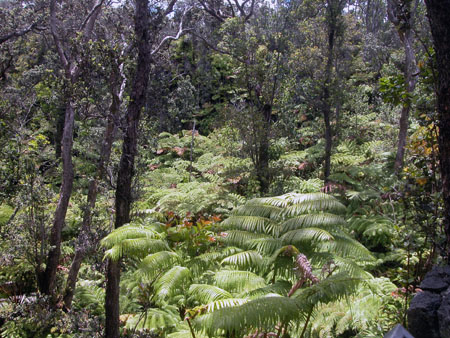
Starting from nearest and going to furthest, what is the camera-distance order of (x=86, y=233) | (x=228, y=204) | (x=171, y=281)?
(x=171, y=281)
(x=86, y=233)
(x=228, y=204)

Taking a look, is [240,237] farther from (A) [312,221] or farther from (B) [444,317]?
(B) [444,317]

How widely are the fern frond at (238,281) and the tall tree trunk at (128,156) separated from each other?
1.43m

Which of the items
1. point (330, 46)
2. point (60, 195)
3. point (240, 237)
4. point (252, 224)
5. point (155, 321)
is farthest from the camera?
point (330, 46)

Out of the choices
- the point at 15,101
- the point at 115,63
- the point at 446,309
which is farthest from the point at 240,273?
the point at 15,101

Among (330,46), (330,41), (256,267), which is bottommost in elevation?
(256,267)

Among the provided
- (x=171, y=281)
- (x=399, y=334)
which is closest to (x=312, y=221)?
(x=171, y=281)

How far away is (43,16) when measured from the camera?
270 inches

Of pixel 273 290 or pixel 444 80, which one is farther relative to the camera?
pixel 273 290

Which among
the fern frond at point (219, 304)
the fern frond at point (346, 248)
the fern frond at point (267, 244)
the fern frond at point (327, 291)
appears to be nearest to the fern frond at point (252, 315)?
the fern frond at point (327, 291)

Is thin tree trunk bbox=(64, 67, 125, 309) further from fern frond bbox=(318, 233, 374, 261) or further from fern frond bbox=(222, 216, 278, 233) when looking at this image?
fern frond bbox=(318, 233, 374, 261)

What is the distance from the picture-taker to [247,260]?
12.5ft

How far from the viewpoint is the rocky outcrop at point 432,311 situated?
86.9 inches

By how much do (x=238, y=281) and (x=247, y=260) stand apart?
9.8 inches

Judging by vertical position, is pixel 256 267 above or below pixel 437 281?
below
